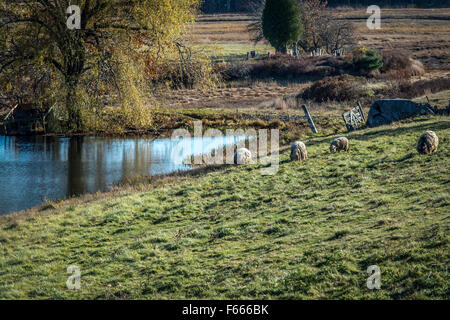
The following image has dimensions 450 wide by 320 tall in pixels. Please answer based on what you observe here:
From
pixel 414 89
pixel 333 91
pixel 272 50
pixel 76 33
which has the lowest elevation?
pixel 333 91

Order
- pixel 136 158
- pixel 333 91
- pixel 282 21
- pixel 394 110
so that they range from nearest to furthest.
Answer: pixel 394 110, pixel 136 158, pixel 333 91, pixel 282 21

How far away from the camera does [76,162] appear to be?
89.1 feet

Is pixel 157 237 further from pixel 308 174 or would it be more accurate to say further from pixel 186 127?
pixel 186 127

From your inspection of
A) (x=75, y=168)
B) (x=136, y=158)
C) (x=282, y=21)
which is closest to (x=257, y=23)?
(x=282, y=21)

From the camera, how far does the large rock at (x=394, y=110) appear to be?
89.0 feet

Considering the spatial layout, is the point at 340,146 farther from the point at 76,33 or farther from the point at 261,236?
the point at 76,33

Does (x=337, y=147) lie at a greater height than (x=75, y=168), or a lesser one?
greater

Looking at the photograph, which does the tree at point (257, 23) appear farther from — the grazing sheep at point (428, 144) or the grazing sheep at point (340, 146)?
the grazing sheep at point (428, 144)

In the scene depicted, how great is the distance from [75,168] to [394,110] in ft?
56.7

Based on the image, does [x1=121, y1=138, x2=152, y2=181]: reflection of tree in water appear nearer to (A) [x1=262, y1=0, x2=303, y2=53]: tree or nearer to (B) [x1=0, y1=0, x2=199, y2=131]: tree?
(B) [x1=0, y1=0, x2=199, y2=131]: tree

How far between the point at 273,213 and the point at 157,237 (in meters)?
3.62

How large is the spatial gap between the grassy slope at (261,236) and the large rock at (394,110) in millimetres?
5757

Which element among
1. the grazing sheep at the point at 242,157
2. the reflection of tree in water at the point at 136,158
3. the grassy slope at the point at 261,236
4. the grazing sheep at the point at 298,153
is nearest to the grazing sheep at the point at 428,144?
the grassy slope at the point at 261,236
